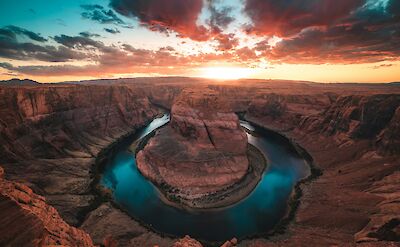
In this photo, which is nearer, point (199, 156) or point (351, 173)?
point (351, 173)

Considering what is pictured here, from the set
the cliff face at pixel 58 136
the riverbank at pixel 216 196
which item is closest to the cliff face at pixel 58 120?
the cliff face at pixel 58 136

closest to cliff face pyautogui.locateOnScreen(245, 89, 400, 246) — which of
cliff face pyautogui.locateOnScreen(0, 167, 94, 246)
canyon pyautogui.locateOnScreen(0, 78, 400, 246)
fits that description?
canyon pyautogui.locateOnScreen(0, 78, 400, 246)

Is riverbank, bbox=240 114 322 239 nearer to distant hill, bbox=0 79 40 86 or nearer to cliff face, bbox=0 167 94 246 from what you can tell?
cliff face, bbox=0 167 94 246

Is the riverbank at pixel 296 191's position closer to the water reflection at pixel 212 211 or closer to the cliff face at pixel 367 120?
the water reflection at pixel 212 211

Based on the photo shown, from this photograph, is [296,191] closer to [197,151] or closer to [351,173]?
[351,173]

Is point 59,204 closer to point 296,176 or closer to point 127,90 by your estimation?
point 296,176

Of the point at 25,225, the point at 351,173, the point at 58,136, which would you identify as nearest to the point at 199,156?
the point at 351,173

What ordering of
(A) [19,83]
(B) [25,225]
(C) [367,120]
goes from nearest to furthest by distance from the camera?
(B) [25,225]
(C) [367,120]
(A) [19,83]
